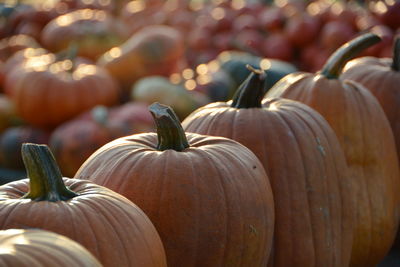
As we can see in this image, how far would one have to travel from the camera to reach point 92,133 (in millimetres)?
3756

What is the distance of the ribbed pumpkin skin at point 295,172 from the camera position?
1.90m

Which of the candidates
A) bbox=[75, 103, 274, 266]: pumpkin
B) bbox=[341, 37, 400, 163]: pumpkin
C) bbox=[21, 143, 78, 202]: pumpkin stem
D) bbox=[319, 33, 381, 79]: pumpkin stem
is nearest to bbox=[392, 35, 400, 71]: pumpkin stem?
bbox=[341, 37, 400, 163]: pumpkin

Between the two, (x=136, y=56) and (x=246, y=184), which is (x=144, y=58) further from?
(x=246, y=184)

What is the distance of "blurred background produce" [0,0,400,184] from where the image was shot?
13.1ft

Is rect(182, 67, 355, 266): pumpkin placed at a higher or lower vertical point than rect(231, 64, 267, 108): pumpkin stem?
lower

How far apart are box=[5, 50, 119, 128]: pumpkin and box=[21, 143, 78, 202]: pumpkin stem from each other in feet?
8.85

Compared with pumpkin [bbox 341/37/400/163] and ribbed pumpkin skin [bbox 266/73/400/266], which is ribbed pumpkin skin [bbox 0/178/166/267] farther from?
pumpkin [bbox 341/37/400/163]

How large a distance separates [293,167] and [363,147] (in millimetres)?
395

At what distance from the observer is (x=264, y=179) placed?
171 cm

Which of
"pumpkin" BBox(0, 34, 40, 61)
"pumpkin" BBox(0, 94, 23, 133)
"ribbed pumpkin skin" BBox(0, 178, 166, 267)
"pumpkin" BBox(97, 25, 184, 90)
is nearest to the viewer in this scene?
"ribbed pumpkin skin" BBox(0, 178, 166, 267)

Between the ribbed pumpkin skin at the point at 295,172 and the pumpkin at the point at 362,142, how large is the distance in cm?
26

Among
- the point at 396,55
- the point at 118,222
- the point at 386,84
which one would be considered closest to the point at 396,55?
the point at 396,55

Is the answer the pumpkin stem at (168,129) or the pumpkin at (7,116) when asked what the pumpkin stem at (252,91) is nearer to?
the pumpkin stem at (168,129)

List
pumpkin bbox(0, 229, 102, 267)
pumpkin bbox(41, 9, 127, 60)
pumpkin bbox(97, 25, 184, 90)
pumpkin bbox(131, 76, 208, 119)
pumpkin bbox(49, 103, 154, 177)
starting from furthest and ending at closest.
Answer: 1. pumpkin bbox(41, 9, 127, 60)
2. pumpkin bbox(97, 25, 184, 90)
3. pumpkin bbox(131, 76, 208, 119)
4. pumpkin bbox(49, 103, 154, 177)
5. pumpkin bbox(0, 229, 102, 267)
